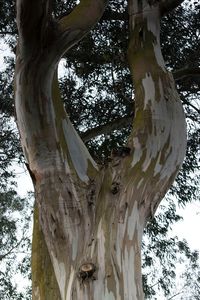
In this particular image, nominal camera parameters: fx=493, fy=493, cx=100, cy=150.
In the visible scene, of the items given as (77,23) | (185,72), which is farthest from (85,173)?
(185,72)

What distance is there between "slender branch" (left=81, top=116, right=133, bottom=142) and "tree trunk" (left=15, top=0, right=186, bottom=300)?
266cm

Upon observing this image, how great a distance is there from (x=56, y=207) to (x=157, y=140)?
77 centimetres

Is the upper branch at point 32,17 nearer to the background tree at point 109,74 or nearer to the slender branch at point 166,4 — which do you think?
the slender branch at point 166,4

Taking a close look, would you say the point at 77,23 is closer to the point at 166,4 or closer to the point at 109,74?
the point at 166,4

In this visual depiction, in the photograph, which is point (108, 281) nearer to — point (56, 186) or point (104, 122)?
point (56, 186)

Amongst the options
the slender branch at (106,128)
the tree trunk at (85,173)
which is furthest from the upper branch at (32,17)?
the slender branch at (106,128)

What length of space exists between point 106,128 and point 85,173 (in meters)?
3.24

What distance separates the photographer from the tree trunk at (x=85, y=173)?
2.53m

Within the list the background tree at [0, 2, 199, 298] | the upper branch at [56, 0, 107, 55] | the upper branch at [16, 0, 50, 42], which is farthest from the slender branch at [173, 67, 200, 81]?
the upper branch at [16, 0, 50, 42]

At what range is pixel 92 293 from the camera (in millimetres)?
2398

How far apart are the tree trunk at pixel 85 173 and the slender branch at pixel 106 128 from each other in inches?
105

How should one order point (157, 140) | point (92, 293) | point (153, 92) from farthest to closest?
point (153, 92)
point (157, 140)
point (92, 293)

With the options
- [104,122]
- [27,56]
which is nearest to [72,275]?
[27,56]

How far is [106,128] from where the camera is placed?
20.1ft
